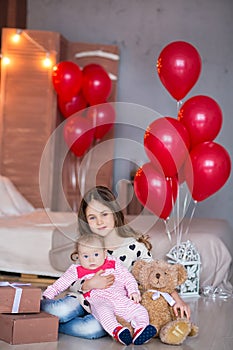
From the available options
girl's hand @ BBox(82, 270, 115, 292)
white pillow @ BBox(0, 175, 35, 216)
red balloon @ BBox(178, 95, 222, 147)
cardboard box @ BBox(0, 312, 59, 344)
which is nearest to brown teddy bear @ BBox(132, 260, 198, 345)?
girl's hand @ BBox(82, 270, 115, 292)

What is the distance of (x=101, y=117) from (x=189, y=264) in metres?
2.27

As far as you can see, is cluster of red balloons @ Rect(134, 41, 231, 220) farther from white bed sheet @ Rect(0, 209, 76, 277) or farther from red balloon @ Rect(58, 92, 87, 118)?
red balloon @ Rect(58, 92, 87, 118)

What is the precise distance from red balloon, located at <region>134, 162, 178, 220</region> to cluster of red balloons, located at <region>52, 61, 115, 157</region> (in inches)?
77.1

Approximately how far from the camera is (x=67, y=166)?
6148 millimetres

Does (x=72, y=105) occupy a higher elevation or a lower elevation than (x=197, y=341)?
higher

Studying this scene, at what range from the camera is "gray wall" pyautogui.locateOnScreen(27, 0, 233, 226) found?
625cm

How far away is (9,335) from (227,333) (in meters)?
0.99

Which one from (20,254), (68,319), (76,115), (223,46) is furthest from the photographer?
(223,46)

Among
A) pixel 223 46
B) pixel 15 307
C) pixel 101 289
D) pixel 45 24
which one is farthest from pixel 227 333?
pixel 45 24

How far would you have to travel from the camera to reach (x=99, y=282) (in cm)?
297

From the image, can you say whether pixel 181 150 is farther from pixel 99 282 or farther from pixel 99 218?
pixel 99 282

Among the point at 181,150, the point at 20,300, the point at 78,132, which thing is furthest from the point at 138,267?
the point at 78,132

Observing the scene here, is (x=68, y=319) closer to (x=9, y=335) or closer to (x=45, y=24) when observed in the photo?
Answer: (x=9, y=335)

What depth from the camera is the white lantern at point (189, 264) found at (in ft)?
13.1
